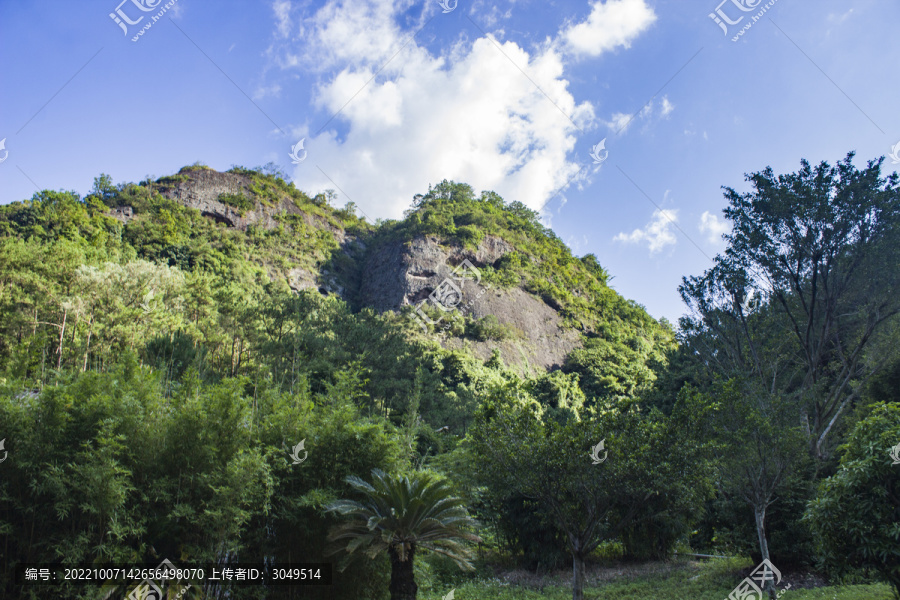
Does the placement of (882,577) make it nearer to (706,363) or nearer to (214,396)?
(214,396)

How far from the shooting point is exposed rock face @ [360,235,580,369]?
159 ft

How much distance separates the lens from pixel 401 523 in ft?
31.4

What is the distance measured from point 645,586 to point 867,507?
9616 mm

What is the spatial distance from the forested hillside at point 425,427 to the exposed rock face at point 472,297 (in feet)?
13.8

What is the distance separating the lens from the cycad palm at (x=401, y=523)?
920 centimetres

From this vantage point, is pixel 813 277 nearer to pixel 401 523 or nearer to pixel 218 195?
pixel 401 523

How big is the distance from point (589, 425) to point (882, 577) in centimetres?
549

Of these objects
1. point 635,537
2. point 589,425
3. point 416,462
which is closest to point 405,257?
point 416,462

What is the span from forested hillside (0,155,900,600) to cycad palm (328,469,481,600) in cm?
5

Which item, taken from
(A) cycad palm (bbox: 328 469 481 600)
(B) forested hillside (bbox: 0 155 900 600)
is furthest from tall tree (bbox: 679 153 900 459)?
(A) cycad palm (bbox: 328 469 481 600)

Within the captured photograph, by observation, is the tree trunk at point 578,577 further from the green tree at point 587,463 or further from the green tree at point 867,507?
the green tree at point 867,507

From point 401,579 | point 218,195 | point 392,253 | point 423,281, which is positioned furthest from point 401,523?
point 218,195

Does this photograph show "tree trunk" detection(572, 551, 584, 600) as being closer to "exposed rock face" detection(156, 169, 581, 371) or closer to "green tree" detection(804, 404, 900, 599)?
"green tree" detection(804, 404, 900, 599)

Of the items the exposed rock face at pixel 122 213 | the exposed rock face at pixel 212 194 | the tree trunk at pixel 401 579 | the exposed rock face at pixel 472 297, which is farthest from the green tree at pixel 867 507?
the exposed rock face at pixel 212 194
